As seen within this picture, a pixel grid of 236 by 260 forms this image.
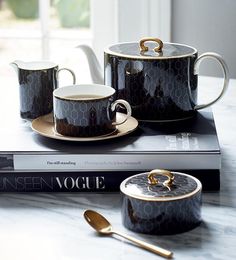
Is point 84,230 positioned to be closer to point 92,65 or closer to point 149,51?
point 149,51

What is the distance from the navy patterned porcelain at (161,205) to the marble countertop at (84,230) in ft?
0.04

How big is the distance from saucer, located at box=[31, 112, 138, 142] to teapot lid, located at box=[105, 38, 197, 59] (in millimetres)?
98

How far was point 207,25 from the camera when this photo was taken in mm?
2062

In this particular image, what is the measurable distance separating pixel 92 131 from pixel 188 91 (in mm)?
184

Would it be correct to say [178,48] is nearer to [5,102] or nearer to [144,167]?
[144,167]

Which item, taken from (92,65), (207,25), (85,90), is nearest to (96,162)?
(85,90)

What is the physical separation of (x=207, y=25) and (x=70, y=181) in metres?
1.11

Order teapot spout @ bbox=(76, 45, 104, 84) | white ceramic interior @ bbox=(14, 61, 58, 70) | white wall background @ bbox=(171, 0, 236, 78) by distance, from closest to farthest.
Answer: white ceramic interior @ bbox=(14, 61, 58, 70), teapot spout @ bbox=(76, 45, 104, 84), white wall background @ bbox=(171, 0, 236, 78)

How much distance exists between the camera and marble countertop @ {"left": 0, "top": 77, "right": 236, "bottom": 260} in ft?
2.87

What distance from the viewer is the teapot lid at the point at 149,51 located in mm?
1156

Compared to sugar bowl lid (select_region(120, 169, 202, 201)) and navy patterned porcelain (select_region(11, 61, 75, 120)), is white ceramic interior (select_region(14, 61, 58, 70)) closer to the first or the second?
navy patterned porcelain (select_region(11, 61, 75, 120))

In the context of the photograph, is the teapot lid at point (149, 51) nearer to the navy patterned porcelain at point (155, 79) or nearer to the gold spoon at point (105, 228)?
the navy patterned porcelain at point (155, 79)

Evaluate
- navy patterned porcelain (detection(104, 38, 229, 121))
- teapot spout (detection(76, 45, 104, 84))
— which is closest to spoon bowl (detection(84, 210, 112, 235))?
navy patterned porcelain (detection(104, 38, 229, 121))

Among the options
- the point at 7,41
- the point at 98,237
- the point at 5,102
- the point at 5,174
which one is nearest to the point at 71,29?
the point at 7,41
